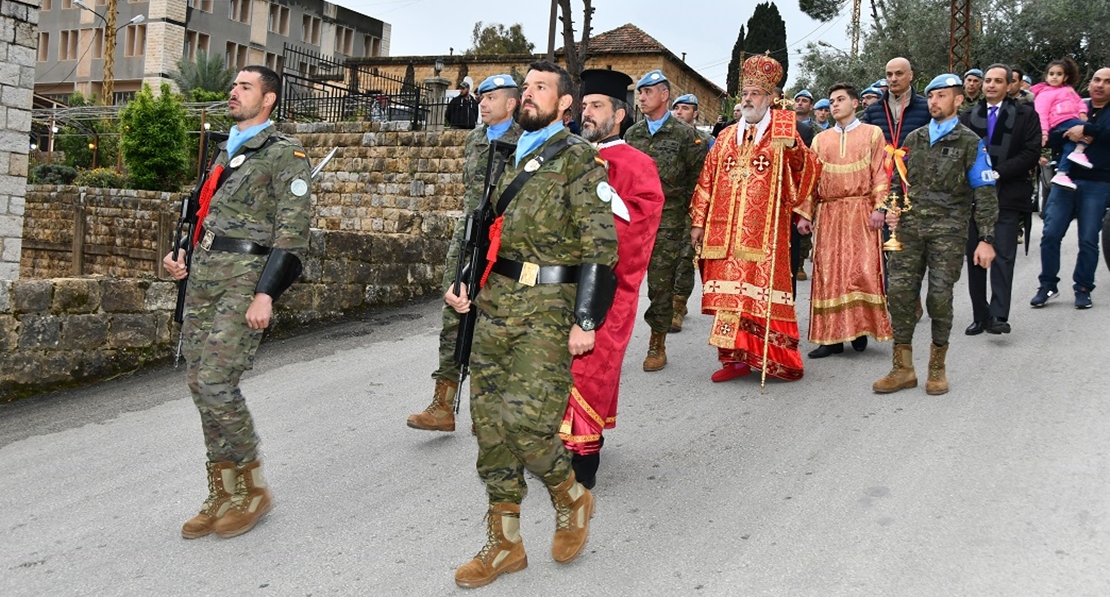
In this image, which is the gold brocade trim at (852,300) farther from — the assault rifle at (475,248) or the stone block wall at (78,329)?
the stone block wall at (78,329)

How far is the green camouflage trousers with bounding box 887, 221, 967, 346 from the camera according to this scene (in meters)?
6.45

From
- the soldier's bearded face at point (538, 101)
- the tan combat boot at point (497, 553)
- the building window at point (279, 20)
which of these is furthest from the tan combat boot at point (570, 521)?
the building window at point (279, 20)

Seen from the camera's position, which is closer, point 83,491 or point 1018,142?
point 83,491

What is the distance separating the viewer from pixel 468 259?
13.1ft

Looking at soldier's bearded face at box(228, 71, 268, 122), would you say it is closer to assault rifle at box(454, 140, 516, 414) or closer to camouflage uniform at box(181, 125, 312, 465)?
camouflage uniform at box(181, 125, 312, 465)

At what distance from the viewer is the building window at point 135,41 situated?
47500 millimetres

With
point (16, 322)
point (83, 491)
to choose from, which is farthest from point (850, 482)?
point (16, 322)

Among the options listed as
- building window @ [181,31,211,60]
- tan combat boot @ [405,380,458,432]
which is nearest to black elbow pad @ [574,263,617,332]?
tan combat boot @ [405,380,458,432]

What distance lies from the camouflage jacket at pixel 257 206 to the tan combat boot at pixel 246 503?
89 cm

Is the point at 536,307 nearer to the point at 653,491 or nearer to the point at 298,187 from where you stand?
the point at 298,187

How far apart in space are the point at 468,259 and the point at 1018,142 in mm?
6067

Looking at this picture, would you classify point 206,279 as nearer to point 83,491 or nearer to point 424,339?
point 83,491

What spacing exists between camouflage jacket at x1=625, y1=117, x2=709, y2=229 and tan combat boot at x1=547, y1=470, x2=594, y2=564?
11.3ft

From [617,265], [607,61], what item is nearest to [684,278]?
[617,265]
